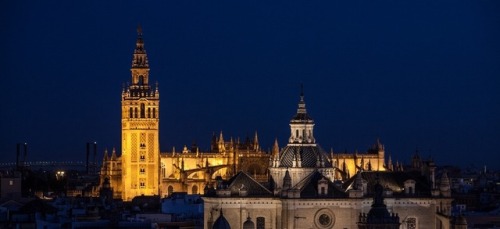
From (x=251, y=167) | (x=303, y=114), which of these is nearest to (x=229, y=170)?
(x=251, y=167)

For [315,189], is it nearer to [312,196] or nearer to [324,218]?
[312,196]

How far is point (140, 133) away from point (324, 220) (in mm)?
71572

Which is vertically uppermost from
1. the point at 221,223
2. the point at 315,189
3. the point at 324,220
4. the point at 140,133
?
the point at 140,133

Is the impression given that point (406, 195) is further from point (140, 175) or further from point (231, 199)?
point (140, 175)

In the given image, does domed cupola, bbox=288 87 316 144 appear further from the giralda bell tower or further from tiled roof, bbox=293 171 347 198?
the giralda bell tower

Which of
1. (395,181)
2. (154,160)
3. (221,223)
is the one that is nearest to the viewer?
(221,223)

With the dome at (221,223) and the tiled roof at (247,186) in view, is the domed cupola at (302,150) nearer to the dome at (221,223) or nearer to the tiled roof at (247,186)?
the tiled roof at (247,186)

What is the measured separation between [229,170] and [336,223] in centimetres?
7013

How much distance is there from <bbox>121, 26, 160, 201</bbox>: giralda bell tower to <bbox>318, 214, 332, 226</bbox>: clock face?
68.7 metres

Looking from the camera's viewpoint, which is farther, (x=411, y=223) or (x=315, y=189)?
(x=411, y=223)

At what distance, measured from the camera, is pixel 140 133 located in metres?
167

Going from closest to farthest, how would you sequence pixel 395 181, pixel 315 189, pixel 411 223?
1. pixel 315 189
2. pixel 411 223
3. pixel 395 181

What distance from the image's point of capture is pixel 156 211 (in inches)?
5153

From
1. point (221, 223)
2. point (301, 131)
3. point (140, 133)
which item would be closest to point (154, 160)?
point (140, 133)
